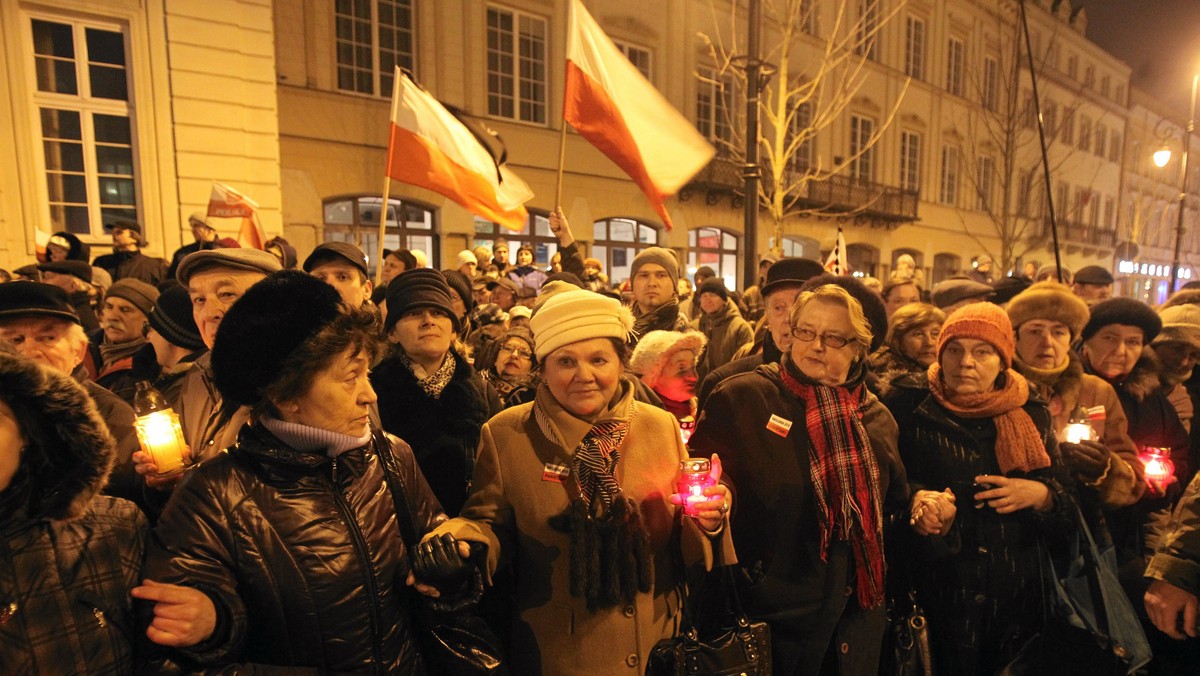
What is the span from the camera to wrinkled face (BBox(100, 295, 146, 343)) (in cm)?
355

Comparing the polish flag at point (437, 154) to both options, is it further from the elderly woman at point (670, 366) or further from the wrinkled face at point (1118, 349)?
the wrinkled face at point (1118, 349)

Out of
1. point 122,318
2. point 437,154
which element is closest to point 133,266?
point 437,154

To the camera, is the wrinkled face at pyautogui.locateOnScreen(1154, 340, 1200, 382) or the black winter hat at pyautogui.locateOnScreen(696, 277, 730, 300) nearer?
the wrinkled face at pyautogui.locateOnScreen(1154, 340, 1200, 382)

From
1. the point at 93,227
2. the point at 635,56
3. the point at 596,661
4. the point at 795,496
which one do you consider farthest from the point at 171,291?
the point at 635,56

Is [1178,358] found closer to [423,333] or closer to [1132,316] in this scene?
[1132,316]

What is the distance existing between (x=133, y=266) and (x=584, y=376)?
279 inches

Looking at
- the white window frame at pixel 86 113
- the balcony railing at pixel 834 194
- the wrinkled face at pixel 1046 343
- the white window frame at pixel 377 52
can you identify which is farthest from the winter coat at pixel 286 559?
the balcony railing at pixel 834 194

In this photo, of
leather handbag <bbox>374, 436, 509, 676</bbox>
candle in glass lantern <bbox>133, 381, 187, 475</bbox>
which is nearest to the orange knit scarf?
leather handbag <bbox>374, 436, 509, 676</bbox>

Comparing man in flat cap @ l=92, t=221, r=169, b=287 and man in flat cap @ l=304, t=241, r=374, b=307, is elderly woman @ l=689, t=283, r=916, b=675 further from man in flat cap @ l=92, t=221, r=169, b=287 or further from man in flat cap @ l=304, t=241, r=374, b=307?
man in flat cap @ l=92, t=221, r=169, b=287

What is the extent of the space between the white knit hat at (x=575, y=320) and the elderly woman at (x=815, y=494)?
0.67 meters

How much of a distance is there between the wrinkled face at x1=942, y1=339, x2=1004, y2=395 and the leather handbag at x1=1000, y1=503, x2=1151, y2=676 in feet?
2.12

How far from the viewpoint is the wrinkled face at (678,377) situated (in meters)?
3.51

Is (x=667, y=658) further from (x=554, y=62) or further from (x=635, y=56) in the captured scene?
(x=635, y=56)

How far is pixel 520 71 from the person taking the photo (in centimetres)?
1488
